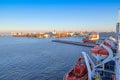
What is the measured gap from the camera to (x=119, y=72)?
21422 mm

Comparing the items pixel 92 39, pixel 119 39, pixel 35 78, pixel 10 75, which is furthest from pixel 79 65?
pixel 92 39

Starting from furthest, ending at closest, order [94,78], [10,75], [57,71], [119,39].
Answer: [57,71] → [10,75] → [94,78] → [119,39]

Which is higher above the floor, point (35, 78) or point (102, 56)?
point (102, 56)

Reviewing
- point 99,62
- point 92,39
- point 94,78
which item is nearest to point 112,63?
point 99,62

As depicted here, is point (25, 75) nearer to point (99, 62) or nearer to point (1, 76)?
point (1, 76)

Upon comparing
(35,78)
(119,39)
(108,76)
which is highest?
(119,39)

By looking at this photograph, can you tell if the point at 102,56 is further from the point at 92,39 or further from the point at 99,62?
the point at 92,39

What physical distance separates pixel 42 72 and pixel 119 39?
2739cm

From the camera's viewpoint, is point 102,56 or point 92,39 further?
point 92,39

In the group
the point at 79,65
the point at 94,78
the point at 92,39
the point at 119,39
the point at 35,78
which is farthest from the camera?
the point at 92,39

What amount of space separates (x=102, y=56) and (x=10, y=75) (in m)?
26.3

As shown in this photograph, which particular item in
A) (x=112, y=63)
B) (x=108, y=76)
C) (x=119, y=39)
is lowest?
(x=108, y=76)

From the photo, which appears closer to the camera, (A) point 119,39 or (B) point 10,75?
(A) point 119,39

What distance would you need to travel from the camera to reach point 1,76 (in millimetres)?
44750
